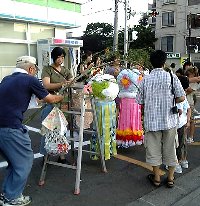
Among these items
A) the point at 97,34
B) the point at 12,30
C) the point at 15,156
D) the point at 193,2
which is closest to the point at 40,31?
the point at 12,30

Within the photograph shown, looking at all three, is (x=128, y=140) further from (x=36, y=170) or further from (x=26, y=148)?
(x=26, y=148)

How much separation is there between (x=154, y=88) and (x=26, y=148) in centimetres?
170

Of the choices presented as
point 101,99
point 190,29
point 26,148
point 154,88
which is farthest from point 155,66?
point 190,29

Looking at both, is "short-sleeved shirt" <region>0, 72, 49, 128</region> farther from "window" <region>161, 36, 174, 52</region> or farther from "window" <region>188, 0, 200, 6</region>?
"window" <region>161, 36, 174, 52</region>

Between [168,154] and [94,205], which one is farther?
[168,154]

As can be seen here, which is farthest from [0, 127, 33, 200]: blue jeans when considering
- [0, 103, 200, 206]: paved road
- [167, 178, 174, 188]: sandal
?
[167, 178, 174, 188]: sandal

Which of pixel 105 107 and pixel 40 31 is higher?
pixel 40 31

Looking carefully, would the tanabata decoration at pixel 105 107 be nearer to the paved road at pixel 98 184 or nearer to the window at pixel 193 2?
the paved road at pixel 98 184

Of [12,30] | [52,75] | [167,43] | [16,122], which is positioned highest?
[167,43]

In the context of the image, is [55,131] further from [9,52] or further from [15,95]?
[9,52]

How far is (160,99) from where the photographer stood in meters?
3.93

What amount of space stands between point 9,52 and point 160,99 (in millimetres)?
12089

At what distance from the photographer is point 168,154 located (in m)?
4.09

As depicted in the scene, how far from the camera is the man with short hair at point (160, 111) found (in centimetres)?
392
